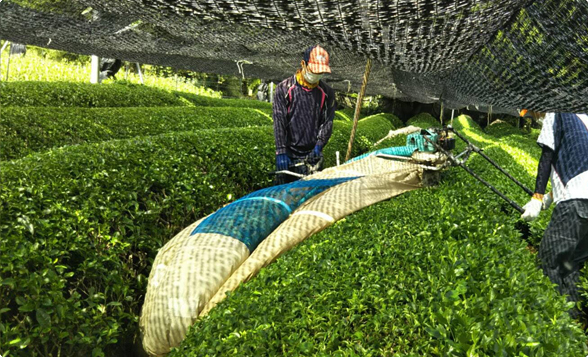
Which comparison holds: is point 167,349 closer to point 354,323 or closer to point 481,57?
point 354,323

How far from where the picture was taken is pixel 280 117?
3.91 meters

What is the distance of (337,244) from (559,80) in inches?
58.6

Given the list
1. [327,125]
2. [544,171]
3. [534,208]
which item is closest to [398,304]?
[534,208]

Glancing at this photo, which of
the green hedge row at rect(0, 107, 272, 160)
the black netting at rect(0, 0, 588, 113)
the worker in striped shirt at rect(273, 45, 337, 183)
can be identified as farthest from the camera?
the green hedge row at rect(0, 107, 272, 160)

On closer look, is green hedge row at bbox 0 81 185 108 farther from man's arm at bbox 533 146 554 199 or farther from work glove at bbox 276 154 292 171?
man's arm at bbox 533 146 554 199

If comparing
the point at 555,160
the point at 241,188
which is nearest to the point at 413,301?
the point at 555,160

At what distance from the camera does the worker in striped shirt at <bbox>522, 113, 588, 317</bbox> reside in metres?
2.54

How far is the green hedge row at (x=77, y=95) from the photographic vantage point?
7656mm

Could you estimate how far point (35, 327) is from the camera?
86.7 inches

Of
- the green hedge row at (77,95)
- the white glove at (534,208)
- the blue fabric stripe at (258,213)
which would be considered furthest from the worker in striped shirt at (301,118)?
the green hedge row at (77,95)

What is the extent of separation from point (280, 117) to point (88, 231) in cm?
201

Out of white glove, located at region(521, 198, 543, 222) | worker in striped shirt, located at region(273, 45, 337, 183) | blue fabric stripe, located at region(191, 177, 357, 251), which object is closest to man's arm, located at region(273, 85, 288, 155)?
worker in striped shirt, located at region(273, 45, 337, 183)

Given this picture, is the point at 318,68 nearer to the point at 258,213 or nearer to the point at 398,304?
the point at 258,213

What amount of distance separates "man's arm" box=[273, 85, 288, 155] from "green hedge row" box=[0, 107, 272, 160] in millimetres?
3416
